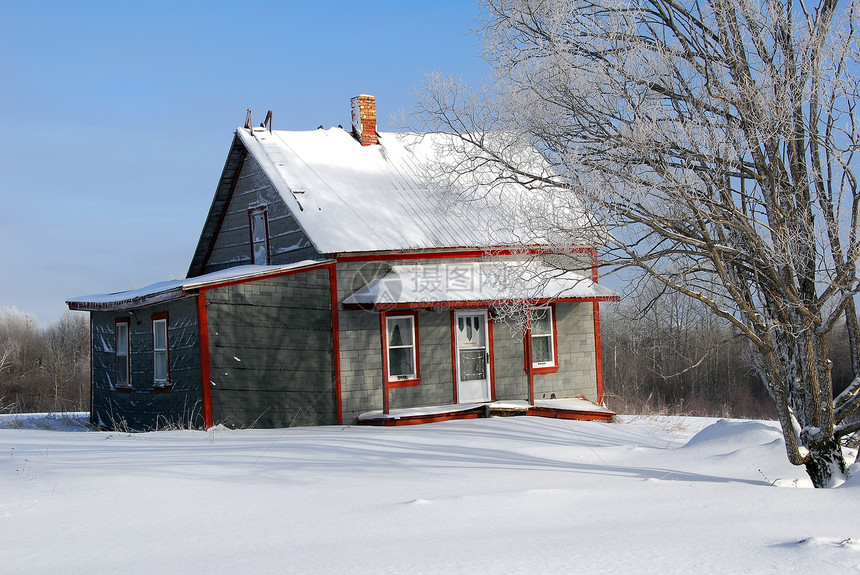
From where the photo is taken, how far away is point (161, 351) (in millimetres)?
16234

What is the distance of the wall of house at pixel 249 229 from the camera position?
679 inches

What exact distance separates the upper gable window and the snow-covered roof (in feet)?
4.12

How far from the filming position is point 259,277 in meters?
15.1

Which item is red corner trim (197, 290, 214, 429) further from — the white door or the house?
the white door

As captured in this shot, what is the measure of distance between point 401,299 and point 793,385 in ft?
25.7

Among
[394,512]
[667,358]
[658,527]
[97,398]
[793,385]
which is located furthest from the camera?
[667,358]

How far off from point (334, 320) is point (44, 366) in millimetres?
42634

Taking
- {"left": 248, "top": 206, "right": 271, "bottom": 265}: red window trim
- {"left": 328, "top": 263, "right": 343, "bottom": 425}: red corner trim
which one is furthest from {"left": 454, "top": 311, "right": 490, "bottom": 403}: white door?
{"left": 248, "top": 206, "right": 271, "bottom": 265}: red window trim

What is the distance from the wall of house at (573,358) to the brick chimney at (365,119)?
22.0 feet

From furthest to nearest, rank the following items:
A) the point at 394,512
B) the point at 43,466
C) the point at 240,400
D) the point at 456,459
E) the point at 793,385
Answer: the point at 240,400 < the point at 456,459 < the point at 793,385 < the point at 43,466 < the point at 394,512

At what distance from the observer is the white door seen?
17266mm

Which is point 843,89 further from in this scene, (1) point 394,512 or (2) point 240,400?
(2) point 240,400

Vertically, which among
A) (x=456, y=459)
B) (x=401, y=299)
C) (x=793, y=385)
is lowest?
(x=456, y=459)

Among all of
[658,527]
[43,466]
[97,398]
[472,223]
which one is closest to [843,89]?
[658,527]
